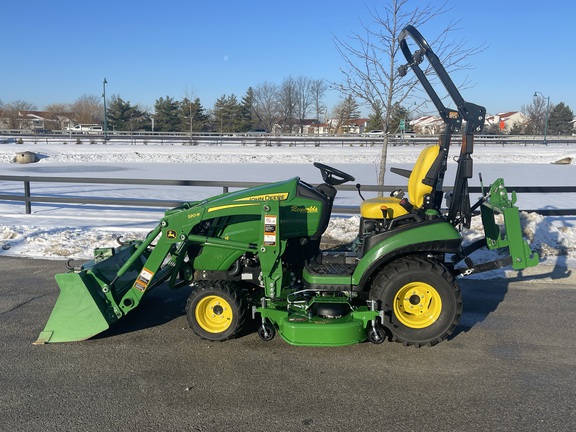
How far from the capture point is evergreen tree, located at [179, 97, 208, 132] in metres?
65.5

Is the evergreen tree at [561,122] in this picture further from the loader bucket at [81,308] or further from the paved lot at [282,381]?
the loader bucket at [81,308]

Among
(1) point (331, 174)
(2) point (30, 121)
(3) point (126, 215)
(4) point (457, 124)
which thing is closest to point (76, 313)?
(1) point (331, 174)

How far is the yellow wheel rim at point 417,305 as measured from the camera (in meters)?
4.42

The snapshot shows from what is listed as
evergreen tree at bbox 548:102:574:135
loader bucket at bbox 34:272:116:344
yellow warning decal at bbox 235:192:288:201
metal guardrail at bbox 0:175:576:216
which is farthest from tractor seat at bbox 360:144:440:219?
evergreen tree at bbox 548:102:574:135

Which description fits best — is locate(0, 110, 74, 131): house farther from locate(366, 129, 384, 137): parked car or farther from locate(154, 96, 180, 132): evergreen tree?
locate(366, 129, 384, 137): parked car

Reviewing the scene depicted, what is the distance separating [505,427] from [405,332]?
4.15 ft

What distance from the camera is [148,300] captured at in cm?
565

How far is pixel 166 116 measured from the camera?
220 feet

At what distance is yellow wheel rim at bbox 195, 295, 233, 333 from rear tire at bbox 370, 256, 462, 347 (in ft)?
4.11

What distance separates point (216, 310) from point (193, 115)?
6332 centimetres

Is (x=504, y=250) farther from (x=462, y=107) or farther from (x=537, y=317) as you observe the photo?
(x=462, y=107)

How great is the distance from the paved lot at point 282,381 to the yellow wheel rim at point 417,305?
0.25 meters

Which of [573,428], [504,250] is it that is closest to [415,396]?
[573,428]

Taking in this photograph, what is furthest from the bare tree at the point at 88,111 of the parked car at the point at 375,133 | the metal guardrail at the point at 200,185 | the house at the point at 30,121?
the metal guardrail at the point at 200,185
